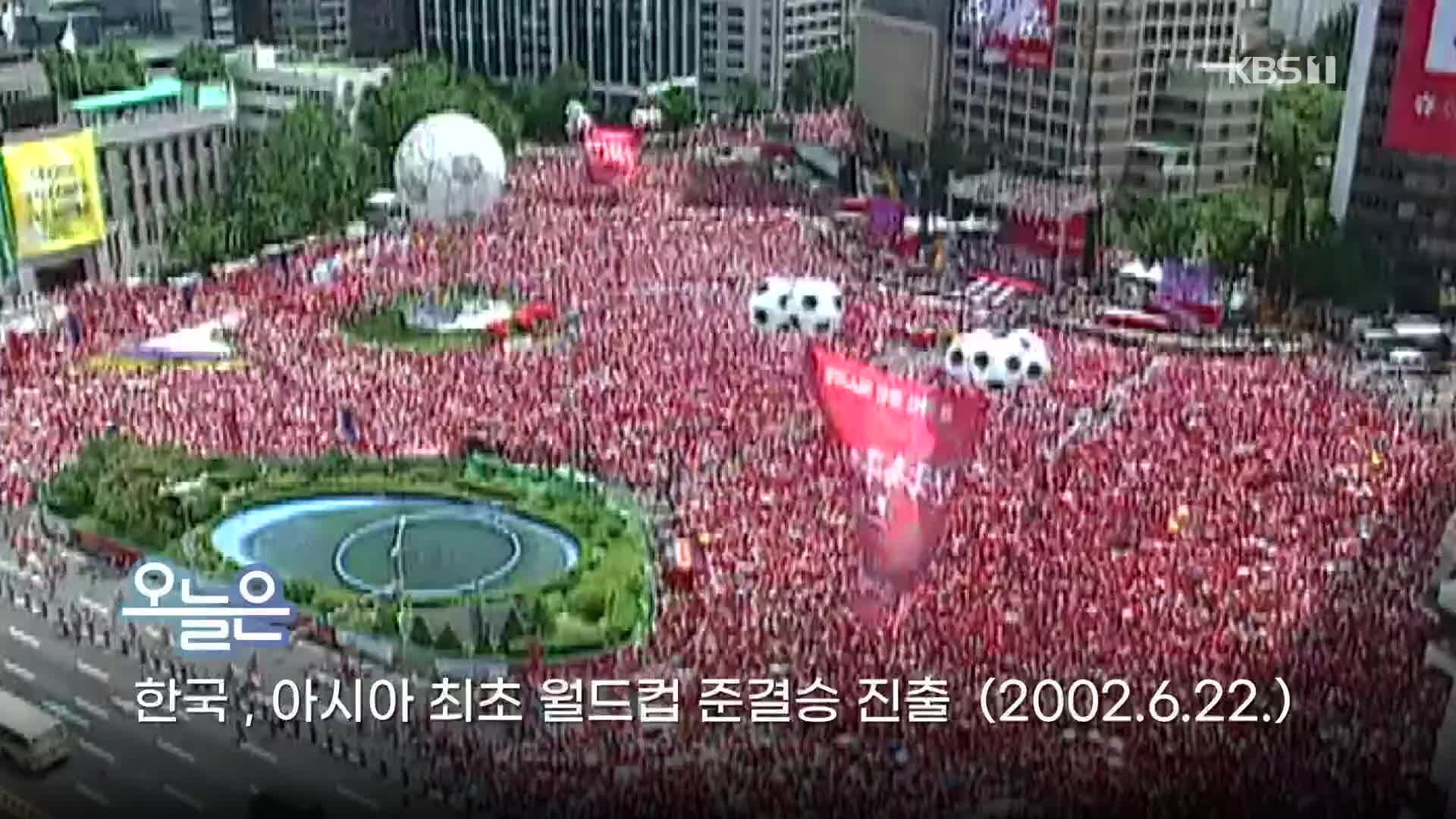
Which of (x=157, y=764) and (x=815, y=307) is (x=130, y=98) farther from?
(x=157, y=764)

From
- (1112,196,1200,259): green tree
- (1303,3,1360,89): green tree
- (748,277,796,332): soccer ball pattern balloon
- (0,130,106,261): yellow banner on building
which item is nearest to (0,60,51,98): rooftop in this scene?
(0,130,106,261): yellow banner on building

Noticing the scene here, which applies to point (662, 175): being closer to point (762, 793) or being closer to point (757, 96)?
point (757, 96)

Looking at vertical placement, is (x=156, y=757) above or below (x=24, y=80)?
below

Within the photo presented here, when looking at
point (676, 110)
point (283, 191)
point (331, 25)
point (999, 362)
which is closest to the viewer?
point (999, 362)

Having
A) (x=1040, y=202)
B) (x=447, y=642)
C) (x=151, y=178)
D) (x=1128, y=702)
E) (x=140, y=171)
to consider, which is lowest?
(x=447, y=642)

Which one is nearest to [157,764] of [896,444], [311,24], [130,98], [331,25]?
[896,444]

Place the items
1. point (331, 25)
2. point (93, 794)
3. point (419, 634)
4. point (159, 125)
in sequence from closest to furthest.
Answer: point (93, 794) < point (419, 634) < point (159, 125) < point (331, 25)

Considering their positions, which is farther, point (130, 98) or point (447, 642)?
point (130, 98)

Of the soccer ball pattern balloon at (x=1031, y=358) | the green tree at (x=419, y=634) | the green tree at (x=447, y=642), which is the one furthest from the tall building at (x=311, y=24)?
the green tree at (x=447, y=642)
